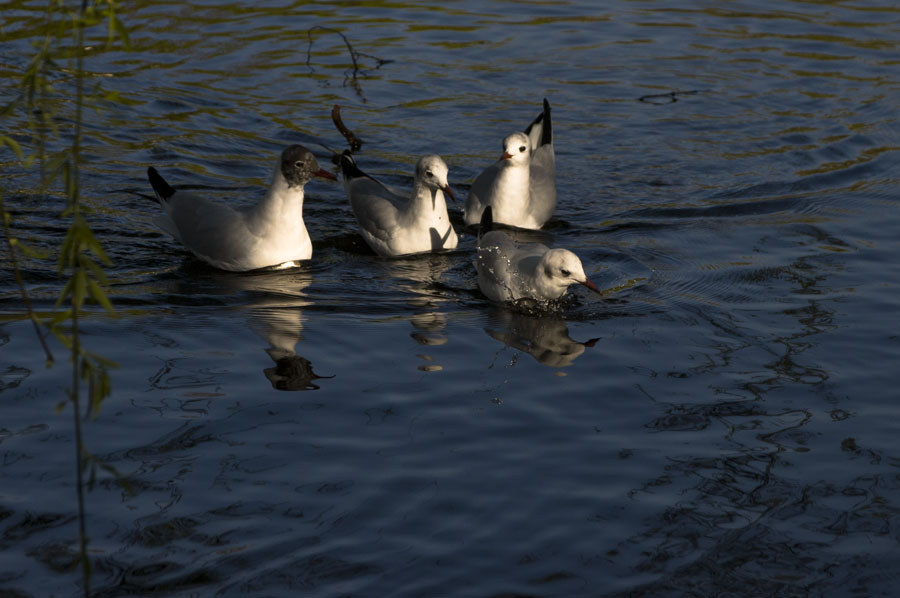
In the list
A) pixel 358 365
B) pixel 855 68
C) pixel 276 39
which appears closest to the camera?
pixel 358 365

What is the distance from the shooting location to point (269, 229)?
31.6 feet

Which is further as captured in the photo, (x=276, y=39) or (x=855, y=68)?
(x=276, y=39)

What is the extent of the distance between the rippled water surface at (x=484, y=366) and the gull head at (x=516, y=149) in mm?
725

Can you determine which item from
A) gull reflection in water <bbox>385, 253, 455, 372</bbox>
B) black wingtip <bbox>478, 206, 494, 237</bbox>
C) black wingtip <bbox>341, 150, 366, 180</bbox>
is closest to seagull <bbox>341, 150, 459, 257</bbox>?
gull reflection in water <bbox>385, 253, 455, 372</bbox>

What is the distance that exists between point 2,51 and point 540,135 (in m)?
7.67

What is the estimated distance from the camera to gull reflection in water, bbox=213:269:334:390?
23.4 feet

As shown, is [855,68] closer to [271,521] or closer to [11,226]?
[11,226]

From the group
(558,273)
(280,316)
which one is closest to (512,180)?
(558,273)

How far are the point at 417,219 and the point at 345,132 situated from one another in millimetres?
2793

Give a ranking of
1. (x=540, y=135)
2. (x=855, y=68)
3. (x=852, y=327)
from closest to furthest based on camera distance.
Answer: (x=852, y=327), (x=540, y=135), (x=855, y=68)

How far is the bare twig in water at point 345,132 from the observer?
41.4 ft

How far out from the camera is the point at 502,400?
6.86m

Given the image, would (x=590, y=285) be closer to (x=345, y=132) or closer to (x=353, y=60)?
(x=345, y=132)

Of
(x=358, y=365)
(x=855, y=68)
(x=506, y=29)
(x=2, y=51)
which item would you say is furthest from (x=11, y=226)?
(x=855, y=68)
